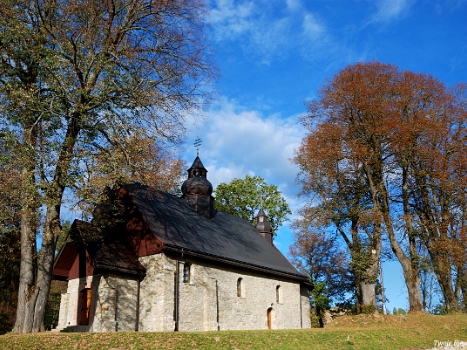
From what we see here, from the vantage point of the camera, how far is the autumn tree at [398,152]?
2033cm

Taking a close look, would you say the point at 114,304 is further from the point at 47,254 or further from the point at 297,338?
the point at 297,338

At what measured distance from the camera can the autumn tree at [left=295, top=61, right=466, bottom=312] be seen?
66.7 feet

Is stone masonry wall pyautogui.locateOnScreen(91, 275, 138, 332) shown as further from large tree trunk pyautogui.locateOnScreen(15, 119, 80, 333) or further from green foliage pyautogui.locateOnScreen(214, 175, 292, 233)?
green foliage pyautogui.locateOnScreen(214, 175, 292, 233)

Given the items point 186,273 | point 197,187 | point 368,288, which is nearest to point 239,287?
point 186,273

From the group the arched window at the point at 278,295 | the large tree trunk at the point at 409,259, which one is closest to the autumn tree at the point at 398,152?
the large tree trunk at the point at 409,259

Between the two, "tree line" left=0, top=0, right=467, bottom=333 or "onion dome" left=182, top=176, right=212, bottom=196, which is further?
"onion dome" left=182, top=176, right=212, bottom=196

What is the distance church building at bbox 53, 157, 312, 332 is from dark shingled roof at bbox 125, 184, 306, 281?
0.24ft

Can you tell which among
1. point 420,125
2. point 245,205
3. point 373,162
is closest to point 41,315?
point 373,162

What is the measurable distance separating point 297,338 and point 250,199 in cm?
2665

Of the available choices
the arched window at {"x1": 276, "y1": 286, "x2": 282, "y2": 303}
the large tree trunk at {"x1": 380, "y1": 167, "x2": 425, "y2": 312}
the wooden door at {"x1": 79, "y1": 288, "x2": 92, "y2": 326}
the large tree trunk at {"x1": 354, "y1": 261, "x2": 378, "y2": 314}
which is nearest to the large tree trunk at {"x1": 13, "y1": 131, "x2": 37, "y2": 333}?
the wooden door at {"x1": 79, "y1": 288, "x2": 92, "y2": 326}

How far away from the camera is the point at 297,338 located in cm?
1368

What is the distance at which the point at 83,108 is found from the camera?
536 inches

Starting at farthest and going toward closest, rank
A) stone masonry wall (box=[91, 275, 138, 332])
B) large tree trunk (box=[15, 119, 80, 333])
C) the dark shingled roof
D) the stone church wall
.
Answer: the dark shingled roof
the stone church wall
stone masonry wall (box=[91, 275, 138, 332])
large tree trunk (box=[15, 119, 80, 333])

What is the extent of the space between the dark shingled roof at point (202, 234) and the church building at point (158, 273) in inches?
2.9
